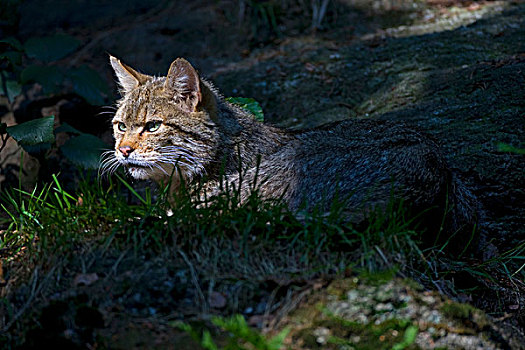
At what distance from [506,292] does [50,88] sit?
486cm

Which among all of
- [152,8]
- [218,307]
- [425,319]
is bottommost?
[425,319]

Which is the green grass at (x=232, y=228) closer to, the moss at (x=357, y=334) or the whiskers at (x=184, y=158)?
the moss at (x=357, y=334)

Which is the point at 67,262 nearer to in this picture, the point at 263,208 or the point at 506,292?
the point at 263,208

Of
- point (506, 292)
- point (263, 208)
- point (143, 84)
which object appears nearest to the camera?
point (263, 208)

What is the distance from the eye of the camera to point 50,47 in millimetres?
5578

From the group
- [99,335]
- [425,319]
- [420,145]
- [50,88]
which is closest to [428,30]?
[420,145]

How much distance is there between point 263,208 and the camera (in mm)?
3184

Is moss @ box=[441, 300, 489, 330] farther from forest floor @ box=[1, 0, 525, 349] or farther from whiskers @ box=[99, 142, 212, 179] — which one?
whiskers @ box=[99, 142, 212, 179]

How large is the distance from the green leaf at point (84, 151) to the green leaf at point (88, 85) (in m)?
0.61

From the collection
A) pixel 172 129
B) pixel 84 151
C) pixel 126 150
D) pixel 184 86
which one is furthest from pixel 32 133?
pixel 184 86

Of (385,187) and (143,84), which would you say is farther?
(143,84)

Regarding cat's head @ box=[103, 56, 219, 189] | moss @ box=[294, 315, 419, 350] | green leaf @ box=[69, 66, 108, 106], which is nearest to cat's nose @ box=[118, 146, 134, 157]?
cat's head @ box=[103, 56, 219, 189]

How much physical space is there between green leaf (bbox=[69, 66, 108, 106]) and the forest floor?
1615mm

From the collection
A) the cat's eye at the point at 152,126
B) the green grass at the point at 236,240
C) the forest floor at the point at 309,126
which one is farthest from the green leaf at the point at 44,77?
the green grass at the point at 236,240
